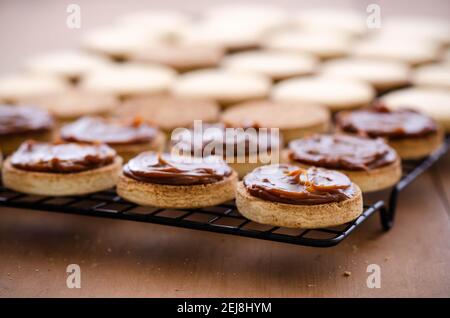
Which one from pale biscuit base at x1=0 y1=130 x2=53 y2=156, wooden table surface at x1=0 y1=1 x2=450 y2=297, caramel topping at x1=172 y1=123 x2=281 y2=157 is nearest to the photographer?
wooden table surface at x1=0 y1=1 x2=450 y2=297

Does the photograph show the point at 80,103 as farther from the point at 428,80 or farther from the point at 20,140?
the point at 428,80

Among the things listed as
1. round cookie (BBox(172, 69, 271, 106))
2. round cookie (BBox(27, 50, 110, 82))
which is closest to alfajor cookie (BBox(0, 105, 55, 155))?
round cookie (BBox(172, 69, 271, 106))

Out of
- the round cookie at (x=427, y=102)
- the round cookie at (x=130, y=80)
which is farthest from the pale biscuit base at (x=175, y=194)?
the round cookie at (x=130, y=80)

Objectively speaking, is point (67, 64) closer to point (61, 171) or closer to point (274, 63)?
point (274, 63)

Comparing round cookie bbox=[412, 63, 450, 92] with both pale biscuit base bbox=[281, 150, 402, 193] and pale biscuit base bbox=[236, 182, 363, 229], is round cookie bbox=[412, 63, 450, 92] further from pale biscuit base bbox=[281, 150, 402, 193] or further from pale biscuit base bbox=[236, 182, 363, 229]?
pale biscuit base bbox=[236, 182, 363, 229]

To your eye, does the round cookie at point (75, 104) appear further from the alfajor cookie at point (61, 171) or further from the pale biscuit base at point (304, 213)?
the pale biscuit base at point (304, 213)
